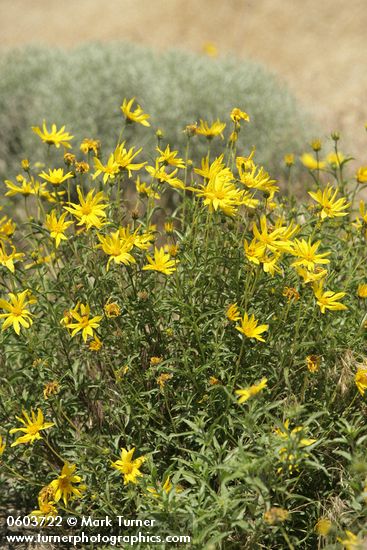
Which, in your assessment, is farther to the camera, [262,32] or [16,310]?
[262,32]

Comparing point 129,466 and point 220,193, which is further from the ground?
point 220,193

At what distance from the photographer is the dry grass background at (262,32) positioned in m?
8.02

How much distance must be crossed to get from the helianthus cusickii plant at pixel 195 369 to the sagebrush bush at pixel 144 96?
3.65 metres

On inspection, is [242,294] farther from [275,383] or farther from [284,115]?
[284,115]

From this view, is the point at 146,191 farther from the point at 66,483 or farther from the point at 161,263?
the point at 66,483

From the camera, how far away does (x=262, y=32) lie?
9.43 m

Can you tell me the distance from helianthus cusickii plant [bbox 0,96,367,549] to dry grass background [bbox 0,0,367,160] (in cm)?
460

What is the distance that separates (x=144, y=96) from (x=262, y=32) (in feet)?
11.3

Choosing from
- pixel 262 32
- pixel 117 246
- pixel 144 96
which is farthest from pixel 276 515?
pixel 262 32

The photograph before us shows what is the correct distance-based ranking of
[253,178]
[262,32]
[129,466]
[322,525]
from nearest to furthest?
[322,525]
[129,466]
[253,178]
[262,32]

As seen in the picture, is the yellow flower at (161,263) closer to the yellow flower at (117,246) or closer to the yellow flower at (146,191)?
the yellow flower at (117,246)

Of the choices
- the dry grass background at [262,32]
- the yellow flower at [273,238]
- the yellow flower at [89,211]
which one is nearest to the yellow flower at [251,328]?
the yellow flower at [273,238]

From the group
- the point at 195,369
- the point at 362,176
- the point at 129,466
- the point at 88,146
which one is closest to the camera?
the point at 129,466

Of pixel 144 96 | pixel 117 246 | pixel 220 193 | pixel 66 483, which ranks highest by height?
pixel 220 193
